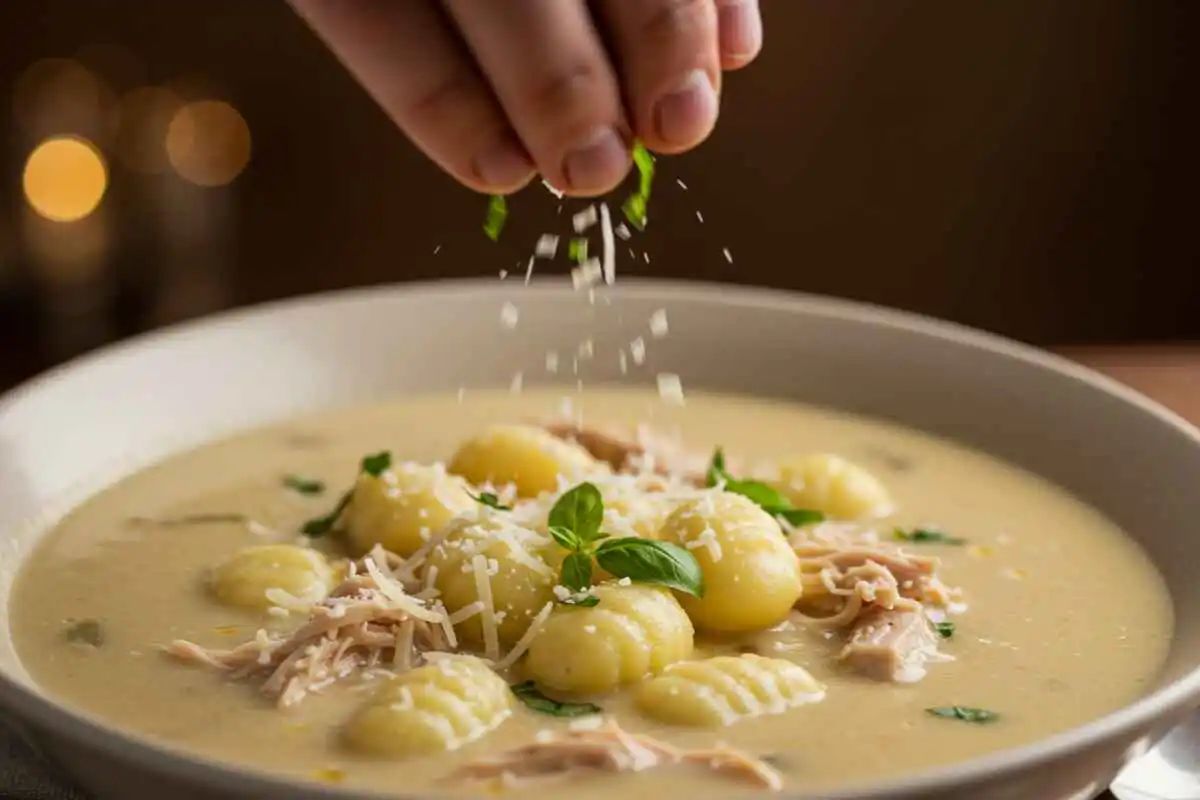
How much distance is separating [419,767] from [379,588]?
0.77ft

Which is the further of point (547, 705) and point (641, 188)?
point (641, 188)

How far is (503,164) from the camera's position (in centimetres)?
124

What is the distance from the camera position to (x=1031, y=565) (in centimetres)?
174

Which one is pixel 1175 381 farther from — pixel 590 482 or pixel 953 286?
pixel 953 286

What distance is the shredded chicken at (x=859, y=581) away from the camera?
1.54 metres

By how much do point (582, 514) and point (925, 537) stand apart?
1.56 feet

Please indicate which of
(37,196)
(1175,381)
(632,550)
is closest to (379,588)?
(632,550)

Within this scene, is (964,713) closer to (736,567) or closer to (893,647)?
(893,647)

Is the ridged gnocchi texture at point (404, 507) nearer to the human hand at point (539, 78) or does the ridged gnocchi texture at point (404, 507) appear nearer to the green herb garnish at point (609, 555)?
the green herb garnish at point (609, 555)

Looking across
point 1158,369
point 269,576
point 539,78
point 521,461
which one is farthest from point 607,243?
point 1158,369

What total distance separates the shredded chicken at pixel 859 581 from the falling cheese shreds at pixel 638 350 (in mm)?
696

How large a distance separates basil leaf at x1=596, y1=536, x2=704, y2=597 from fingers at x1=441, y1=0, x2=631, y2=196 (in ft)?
1.23

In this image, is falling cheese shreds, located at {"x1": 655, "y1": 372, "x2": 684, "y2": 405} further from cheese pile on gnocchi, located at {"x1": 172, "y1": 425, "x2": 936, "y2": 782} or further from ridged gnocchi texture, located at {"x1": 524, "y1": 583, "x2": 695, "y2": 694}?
ridged gnocchi texture, located at {"x1": 524, "y1": 583, "x2": 695, "y2": 694}

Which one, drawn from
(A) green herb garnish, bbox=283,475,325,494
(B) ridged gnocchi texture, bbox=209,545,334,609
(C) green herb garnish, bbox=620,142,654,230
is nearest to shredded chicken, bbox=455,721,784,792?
(B) ridged gnocchi texture, bbox=209,545,334,609
